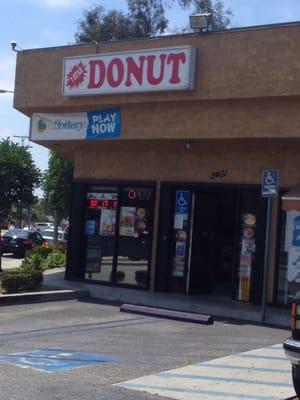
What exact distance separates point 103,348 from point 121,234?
7127 millimetres

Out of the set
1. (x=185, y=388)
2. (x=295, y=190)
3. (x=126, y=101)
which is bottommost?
(x=185, y=388)

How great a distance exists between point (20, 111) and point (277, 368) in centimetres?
1099

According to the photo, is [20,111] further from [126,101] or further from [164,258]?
[164,258]

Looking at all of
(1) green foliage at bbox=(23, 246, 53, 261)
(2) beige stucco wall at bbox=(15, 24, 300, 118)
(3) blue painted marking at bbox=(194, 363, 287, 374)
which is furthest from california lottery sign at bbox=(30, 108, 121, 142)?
(3) blue painted marking at bbox=(194, 363, 287, 374)

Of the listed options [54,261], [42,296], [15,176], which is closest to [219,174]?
[42,296]

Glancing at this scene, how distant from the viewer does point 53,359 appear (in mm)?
9398

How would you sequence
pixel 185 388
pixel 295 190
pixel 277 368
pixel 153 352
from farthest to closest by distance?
pixel 295 190 → pixel 153 352 → pixel 277 368 → pixel 185 388

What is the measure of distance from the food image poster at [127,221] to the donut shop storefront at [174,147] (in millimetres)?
24

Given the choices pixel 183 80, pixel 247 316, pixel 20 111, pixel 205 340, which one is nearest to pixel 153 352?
pixel 205 340

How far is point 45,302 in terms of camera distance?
15.2 m

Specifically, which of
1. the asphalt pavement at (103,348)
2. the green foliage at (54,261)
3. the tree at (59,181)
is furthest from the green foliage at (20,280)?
the tree at (59,181)

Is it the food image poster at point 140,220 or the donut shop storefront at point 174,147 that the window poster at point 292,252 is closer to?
the donut shop storefront at point 174,147

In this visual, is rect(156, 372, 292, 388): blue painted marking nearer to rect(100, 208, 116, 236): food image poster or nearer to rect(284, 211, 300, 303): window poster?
rect(284, 211, 300, 303): window poster

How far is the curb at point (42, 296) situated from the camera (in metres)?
14.6
